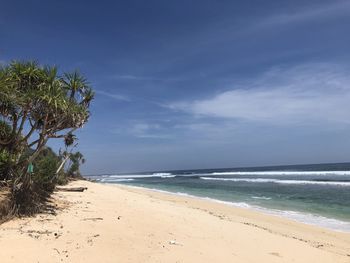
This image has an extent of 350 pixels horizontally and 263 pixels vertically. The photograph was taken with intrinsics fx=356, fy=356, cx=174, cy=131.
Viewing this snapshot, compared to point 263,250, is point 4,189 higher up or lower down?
higher up

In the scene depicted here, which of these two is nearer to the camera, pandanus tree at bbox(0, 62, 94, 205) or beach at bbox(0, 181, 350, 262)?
beach at bbox(0, 181, 350, 262)

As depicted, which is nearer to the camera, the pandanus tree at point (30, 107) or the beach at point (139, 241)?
the beach at point (139, 241)

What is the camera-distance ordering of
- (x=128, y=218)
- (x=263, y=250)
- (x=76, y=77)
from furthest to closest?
(x=76, y=77)
(x=128, y=218)
(x=263, y=250)

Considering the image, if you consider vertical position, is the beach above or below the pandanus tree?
below

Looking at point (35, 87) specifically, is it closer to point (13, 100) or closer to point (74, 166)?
point (13, 100)

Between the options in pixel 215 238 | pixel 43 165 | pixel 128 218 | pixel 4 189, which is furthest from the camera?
pixel 43 165

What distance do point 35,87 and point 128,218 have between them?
4594 millimetres

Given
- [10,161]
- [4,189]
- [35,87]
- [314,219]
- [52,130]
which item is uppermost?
[35,87]

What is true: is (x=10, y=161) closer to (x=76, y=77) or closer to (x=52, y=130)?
(x=52, y=130)

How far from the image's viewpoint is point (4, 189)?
910 centimetres

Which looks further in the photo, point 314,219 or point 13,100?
point 314,219

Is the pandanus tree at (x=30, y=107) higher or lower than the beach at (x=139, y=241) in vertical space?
higher

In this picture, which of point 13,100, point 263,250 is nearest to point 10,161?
point 13,100

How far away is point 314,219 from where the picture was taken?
15.3 m
